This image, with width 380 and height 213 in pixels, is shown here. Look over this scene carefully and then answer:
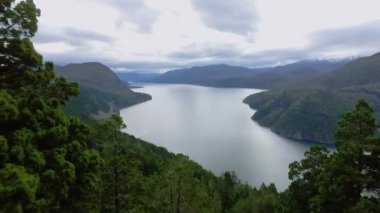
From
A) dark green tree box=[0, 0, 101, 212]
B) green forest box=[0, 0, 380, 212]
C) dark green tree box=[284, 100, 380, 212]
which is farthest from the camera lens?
dark green tree box=[284, 100, 380, 212]

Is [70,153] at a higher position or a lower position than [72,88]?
lower

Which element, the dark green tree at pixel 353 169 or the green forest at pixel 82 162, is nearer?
the green forest at pixel 82 162

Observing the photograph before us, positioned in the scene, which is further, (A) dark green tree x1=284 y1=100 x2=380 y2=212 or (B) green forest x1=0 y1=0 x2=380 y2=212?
(A) dark green tree x1=284 y1=100 x2=380 y2=212

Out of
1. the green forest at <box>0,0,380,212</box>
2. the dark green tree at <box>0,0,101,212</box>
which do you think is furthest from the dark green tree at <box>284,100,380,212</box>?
the dark green tree at <box>0,0,101,212</box>

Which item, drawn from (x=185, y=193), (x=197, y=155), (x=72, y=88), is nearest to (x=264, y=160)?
(x=197, y=155)

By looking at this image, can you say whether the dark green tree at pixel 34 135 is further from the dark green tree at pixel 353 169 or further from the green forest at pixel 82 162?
the dark green tree at pixel 353 169

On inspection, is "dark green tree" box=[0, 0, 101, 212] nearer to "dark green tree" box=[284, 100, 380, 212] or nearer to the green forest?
the green forest

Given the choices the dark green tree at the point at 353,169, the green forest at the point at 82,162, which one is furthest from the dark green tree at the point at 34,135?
the dark green tree at the point at 353,169

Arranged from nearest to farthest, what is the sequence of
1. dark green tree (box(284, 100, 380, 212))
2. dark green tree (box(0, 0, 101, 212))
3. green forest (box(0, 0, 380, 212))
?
1. dark green tree (box(0, 0, 101, 212))
2. green forest (box(0, 0, 380, 212))
3. dark green tree (box(284, 100, 380, 212))

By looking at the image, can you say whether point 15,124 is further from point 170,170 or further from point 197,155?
point 197,155
